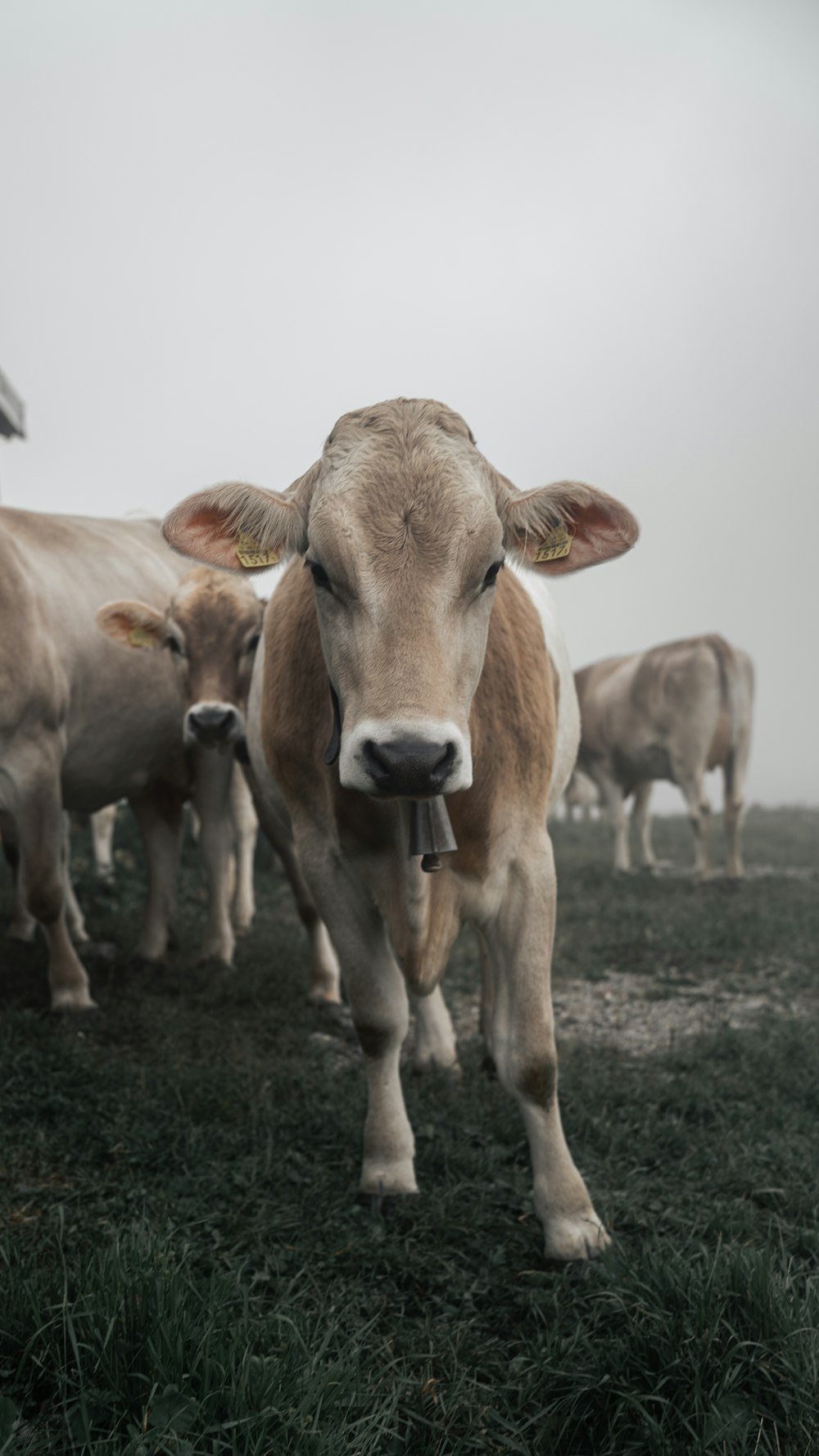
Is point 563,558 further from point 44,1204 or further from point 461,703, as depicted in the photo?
point 44,1204

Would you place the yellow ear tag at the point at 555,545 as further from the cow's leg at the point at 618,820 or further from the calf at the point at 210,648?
the cow's leg at the point at 618,820

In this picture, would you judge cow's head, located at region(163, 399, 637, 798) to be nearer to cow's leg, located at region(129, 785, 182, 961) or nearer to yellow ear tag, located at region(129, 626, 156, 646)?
yellow ear tag, located at region(129, 626, 156, 646)

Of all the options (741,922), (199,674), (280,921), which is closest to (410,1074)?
(199,674)

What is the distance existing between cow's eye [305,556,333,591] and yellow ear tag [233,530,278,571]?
38 cm

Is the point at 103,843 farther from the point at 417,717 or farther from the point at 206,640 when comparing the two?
the point at 417,717

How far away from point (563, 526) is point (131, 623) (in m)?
3.58

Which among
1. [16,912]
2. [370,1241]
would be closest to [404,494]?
[370,1241]

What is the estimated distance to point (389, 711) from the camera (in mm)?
2607

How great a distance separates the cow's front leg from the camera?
12.0ft

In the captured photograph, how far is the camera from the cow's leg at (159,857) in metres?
6.93

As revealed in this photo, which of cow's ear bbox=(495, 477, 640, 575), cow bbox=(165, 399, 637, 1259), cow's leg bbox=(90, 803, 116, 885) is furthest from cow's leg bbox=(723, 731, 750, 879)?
cow's ear bbox=(495, 477, 640, 575)

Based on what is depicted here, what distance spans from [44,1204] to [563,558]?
2.53 m

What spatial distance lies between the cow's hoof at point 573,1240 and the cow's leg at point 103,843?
6.93 m

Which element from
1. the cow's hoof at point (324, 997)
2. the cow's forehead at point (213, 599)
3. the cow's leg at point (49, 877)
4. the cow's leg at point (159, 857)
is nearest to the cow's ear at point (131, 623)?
the cow's forehead at point (213, 599)
